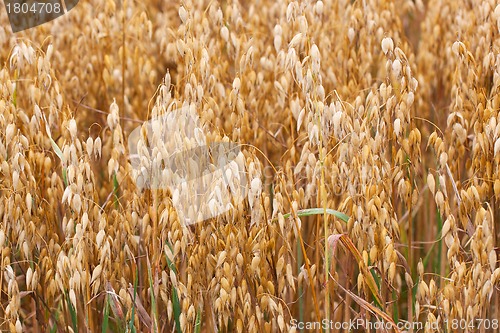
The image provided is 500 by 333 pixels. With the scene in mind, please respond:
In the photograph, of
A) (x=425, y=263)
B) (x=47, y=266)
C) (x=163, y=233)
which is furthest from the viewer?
(x=425, y=263)

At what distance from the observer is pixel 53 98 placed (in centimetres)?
158

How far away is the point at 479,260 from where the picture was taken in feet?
4.57

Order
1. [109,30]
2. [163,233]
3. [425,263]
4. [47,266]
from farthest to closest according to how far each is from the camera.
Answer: [109,30], [425,263], [47,266], [163,233]

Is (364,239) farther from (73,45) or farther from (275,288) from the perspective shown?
(73,45)

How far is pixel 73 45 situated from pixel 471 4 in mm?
1305

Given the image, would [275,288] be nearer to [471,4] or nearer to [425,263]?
[425,263]

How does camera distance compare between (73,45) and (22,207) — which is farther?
(73,45)

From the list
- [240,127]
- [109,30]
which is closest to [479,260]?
[240,127]

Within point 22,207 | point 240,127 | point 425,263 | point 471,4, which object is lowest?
point 425,263

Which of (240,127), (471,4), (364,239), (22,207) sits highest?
(471,4)

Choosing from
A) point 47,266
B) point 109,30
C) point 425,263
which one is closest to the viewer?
point 47,266

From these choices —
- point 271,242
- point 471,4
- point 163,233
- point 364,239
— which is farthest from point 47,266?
point 471,4

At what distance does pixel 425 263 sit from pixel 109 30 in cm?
122

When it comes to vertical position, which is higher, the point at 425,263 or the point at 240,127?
the point at 240,127
